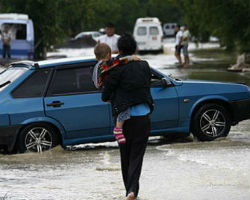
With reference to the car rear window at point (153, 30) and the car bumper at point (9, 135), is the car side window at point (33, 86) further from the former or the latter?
the car rear window at point (153, 30)

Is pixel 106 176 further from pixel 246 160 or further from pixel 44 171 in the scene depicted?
pixel 246 160

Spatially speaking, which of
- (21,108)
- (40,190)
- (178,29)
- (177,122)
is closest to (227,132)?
(177,122)

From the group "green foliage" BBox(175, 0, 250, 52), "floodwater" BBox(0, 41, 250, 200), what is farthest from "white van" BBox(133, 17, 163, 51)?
"floodwater" BBox(0, 41, 250, 200)

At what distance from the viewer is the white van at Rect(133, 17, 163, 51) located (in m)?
42.8

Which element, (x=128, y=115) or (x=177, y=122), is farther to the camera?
(x=177, y=122)

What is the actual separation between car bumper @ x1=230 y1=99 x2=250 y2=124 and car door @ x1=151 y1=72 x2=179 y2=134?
1.01m

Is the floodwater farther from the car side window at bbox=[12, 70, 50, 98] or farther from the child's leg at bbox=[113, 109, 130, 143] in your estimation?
the car side window at bbox=[12, 70, 50, 98]

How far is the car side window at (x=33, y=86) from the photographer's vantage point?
9945 mm

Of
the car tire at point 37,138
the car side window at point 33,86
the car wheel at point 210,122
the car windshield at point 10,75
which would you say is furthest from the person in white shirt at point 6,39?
the car tire at point 37,138

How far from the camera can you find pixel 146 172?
8.23 meters

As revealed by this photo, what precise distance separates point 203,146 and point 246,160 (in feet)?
4.45

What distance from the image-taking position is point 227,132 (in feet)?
35.3

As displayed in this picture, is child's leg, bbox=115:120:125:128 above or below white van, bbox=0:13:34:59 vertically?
above

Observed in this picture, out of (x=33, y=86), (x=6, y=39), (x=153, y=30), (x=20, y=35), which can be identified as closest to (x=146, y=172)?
(x=33, y=86)
